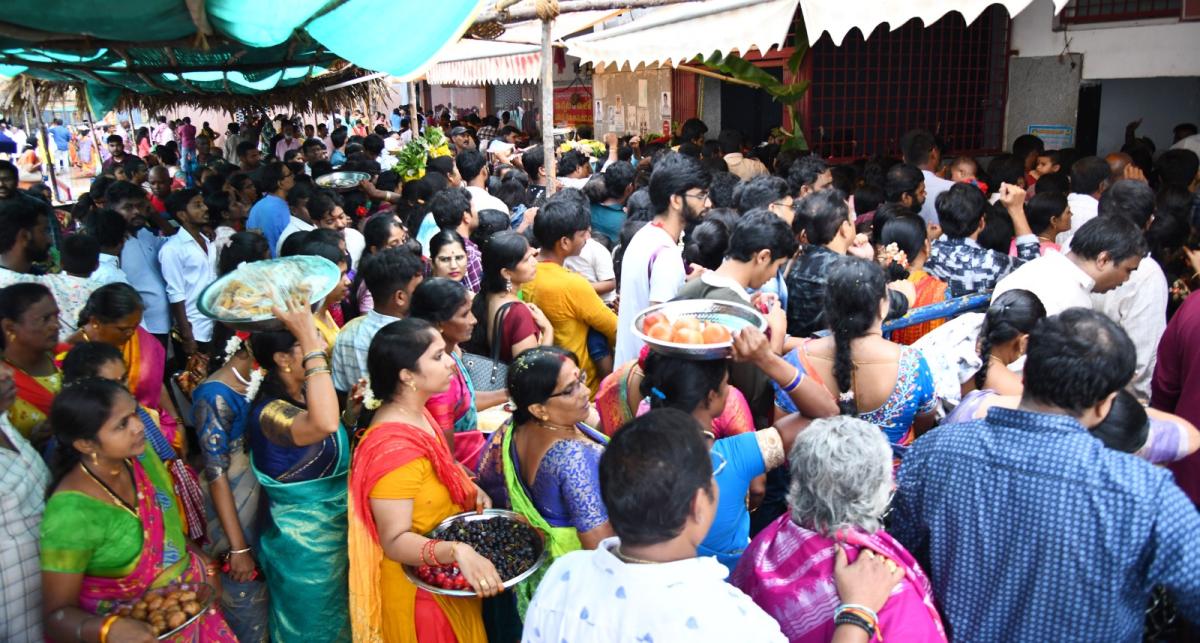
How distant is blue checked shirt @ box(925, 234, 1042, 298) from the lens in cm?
430

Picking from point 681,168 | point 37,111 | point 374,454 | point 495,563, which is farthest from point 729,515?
point 37,111

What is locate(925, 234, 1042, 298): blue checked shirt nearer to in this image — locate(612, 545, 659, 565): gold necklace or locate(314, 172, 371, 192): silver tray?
locate(612, 545, 659, 565): gold necklace

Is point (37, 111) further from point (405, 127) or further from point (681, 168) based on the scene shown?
point (681, 168)

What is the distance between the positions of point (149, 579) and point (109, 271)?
3.31m

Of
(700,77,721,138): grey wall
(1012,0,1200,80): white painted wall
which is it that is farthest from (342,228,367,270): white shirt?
(1012,0,1200,80): white painted wall

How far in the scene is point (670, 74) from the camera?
11.6m

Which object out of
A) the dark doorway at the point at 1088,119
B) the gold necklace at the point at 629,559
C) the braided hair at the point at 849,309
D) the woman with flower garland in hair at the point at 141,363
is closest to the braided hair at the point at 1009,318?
the braided hair at the point at 849,309

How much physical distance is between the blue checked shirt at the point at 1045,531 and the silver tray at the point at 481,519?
108cm

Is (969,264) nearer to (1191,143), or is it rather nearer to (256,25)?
(256,25)

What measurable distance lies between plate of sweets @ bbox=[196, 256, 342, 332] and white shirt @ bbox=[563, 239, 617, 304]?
1.79m

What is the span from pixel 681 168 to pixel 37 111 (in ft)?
24.2

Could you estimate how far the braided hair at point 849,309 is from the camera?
2.75 metres

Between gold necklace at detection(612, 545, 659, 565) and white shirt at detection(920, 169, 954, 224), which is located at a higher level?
white shirt at detection(920, 169, 954, 224)

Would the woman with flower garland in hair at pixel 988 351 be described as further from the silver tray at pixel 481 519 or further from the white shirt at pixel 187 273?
the white shirt at pixel 187 273
